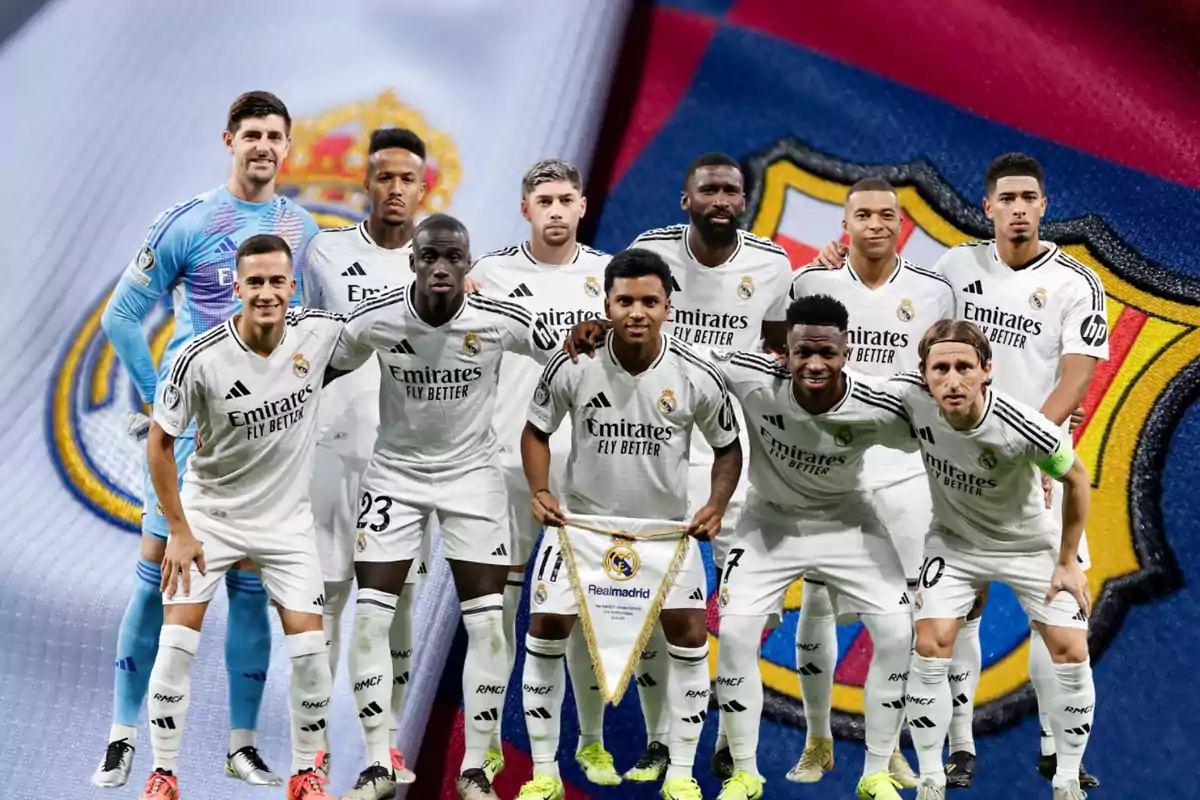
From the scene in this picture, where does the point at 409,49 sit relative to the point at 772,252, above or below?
above

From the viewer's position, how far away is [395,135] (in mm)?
5723

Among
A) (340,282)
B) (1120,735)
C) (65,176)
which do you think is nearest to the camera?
(340,282)

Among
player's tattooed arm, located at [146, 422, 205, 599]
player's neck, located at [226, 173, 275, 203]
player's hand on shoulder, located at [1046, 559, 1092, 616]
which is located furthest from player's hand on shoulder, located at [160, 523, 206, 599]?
player's hand on shoulder, located at [1046, 559, 1092, 616]

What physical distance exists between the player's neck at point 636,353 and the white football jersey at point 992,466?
0.81 meters

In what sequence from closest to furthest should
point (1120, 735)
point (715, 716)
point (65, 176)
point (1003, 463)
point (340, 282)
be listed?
point (1003, 463)
point (340, 282)
point (1120, 735)
point (715, 716)
point (65, 176)

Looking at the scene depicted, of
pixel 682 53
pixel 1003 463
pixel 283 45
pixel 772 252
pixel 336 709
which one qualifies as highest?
pixel 682 53

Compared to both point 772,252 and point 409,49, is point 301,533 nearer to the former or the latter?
point 772,252

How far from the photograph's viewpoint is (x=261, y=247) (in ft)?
16.9

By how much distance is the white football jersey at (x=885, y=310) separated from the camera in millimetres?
5730

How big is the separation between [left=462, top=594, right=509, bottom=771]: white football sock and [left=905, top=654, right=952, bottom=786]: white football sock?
1.45 m

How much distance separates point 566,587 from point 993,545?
4.94 feet

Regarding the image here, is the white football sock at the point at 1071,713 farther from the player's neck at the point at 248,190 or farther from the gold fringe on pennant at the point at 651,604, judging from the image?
the player's neck at the point at 248,190

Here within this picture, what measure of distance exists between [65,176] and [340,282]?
3.44 metres

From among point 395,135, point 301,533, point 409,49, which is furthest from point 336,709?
point 409,49
